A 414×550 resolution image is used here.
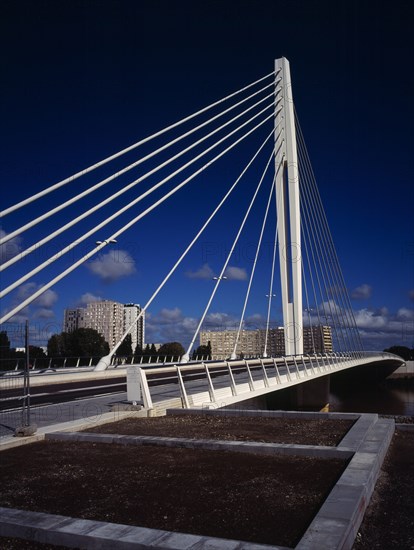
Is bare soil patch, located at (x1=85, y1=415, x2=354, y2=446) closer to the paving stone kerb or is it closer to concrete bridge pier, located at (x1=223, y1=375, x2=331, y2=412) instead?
the paving stone kerb

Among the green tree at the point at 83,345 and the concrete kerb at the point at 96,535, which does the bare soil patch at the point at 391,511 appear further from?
the green tree at the point at 83,345

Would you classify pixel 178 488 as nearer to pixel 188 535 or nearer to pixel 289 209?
pixel 188 535

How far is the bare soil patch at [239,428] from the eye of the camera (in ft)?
27.9

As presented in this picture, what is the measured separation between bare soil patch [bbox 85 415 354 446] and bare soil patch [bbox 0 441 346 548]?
1468mm

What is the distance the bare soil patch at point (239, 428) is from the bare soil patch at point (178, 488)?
57.8 inches

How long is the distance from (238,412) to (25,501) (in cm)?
682

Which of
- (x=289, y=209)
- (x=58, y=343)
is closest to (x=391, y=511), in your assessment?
(x=289, y=209)

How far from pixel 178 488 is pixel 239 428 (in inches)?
171

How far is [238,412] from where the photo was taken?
11.4 metres

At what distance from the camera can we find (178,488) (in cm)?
538

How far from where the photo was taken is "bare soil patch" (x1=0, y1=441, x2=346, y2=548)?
14.3 feet

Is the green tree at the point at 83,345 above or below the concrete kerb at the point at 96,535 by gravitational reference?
above

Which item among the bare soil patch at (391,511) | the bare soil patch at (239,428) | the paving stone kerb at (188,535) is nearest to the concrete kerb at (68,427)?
the bare soil patch at (239,428)

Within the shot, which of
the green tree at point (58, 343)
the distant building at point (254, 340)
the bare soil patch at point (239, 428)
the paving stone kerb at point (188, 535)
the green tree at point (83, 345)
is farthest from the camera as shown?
the distant building at point (254, 340)
